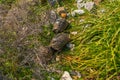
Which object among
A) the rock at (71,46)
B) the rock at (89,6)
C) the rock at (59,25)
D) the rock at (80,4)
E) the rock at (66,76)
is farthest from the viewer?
the rock at (80,4)

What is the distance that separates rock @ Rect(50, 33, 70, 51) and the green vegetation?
106 millimetres

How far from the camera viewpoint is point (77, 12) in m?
5.89

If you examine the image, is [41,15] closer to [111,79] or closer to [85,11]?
[85,11]

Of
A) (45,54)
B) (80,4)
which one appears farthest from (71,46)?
(80,4)

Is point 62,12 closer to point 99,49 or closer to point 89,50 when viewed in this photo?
point 89,50

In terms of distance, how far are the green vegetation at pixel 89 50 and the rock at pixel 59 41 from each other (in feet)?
0.35

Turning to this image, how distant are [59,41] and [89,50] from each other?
0.43m

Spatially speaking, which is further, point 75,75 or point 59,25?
point 59,25

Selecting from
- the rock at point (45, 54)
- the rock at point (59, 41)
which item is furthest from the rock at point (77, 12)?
the rock at point (45, 54)

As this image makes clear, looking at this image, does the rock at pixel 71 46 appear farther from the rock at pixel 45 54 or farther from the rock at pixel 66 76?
the rock at pixel 66 76

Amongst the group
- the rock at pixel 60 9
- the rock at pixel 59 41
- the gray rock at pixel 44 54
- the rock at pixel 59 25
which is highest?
the rock at pixel 60 9

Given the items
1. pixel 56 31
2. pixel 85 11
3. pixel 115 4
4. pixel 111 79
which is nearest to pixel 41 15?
pixel 56 31

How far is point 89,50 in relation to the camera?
5.04 metres

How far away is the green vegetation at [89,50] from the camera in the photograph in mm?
4605
